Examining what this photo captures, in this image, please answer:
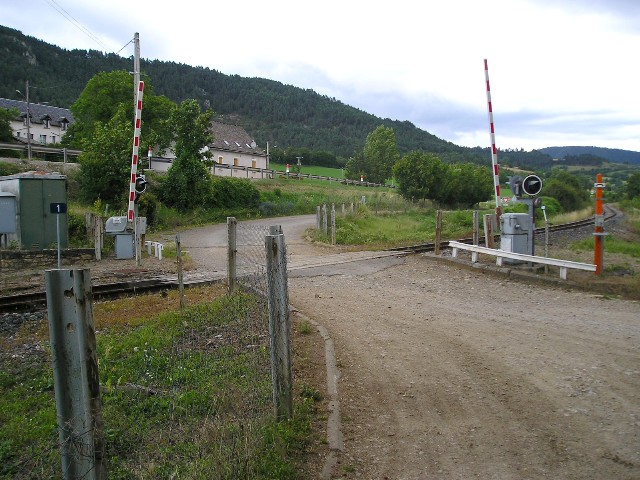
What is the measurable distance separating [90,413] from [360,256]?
15.8 metres

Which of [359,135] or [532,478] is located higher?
[359,135]

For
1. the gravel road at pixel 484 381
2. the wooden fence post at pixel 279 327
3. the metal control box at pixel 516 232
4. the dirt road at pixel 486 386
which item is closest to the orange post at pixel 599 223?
the gravel road at pixel 484 381

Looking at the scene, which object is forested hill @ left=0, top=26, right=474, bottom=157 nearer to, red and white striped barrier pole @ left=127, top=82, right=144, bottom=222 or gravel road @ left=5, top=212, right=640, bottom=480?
red and white striped barrier pole @ left=127, top=82, right=144, bottom=222

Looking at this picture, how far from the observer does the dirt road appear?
15.2 feet

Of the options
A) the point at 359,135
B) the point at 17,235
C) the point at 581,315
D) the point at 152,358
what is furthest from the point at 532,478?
the point at 359,135

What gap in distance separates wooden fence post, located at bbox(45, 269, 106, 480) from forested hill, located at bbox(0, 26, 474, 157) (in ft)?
362

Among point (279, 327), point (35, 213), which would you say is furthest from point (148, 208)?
point (279, 327)

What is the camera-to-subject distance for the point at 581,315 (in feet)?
32.9

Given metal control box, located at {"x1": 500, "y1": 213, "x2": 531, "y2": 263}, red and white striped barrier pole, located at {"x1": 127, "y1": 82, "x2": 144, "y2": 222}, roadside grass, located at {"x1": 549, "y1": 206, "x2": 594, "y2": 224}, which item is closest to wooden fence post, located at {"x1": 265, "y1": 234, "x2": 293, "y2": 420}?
metal control box, located at {"x1": 500, "y1": 213, "x2": 531, "y2": 263}

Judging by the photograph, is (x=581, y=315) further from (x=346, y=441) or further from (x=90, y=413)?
(x=90, y=413)

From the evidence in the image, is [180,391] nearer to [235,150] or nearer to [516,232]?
[516,232]

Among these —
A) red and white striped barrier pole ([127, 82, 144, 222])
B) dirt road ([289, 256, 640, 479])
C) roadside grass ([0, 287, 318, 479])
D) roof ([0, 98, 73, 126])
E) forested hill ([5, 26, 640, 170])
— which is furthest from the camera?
forested hill ([5, 26, 640, 170])

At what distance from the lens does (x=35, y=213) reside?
65.0 feet

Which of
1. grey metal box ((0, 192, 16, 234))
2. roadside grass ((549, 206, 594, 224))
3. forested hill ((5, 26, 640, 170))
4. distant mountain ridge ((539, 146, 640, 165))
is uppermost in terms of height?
forested hill ((5, 26, 640, 170))
